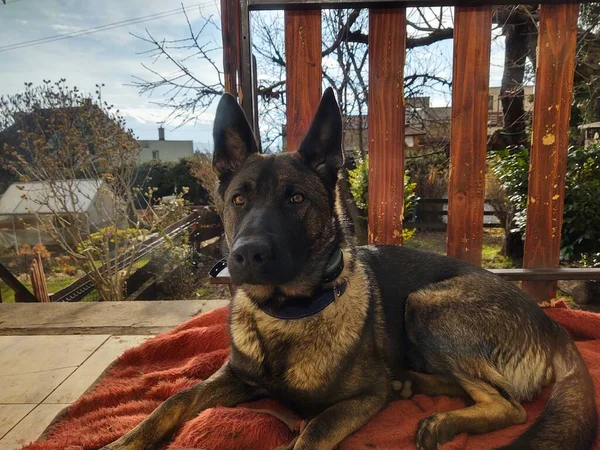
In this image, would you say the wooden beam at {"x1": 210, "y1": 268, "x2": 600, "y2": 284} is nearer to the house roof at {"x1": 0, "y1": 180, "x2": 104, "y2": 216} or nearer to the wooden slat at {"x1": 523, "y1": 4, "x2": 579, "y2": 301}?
the wooden slat at {"x1": 523, "y1": 4, "x2": 579, "y2": 301}

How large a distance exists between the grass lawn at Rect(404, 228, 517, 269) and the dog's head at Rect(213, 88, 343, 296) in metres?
6.13

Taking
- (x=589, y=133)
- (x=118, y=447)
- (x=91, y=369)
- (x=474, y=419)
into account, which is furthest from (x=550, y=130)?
(x=589, y=133)

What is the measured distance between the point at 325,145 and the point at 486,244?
8387 mm

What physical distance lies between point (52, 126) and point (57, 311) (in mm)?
2926

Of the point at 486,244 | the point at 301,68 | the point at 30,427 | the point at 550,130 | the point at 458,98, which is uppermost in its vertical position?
the point at 301,68

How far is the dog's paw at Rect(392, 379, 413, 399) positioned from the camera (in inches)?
81.3

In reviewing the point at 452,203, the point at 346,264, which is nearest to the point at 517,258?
the point at 452,203

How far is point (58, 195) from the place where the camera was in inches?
215

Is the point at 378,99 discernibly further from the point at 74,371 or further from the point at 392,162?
the point at 74,371

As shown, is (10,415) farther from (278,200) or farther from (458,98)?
(458,98)

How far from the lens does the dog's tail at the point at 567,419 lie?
58.1 inches

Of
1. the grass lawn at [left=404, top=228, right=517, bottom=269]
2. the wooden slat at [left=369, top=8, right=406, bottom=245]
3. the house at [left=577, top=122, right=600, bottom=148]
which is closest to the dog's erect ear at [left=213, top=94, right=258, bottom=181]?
the wooden slat at [left=369, top=8, right=406, bottom=245]

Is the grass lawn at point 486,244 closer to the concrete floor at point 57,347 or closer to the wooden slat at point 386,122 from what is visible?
the wooden slat at point 386,122

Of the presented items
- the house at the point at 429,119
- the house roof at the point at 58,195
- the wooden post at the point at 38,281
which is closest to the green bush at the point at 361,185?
the house at the point at 429,119
